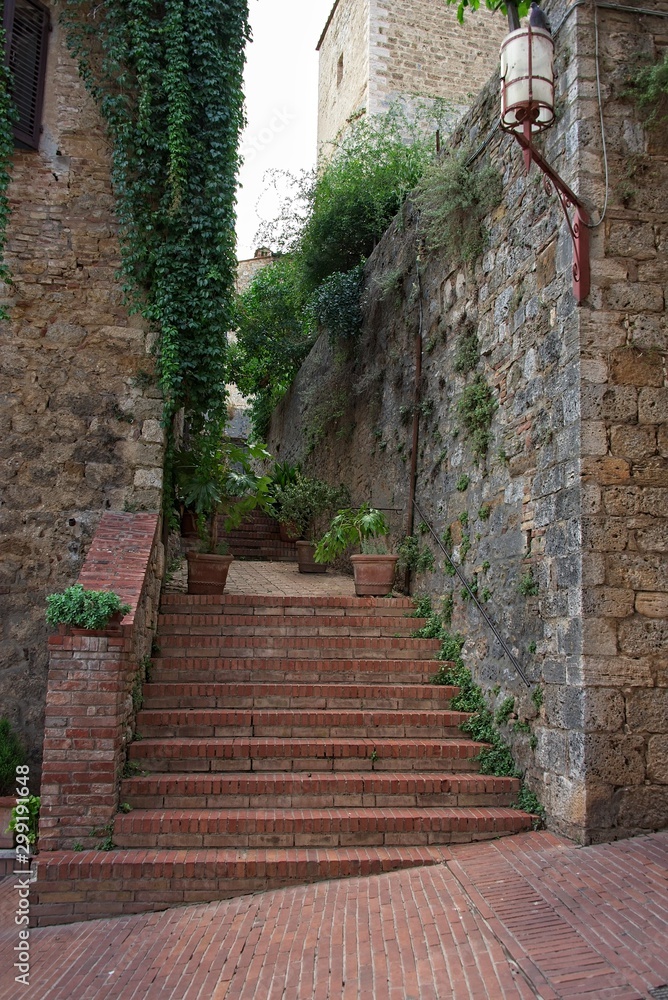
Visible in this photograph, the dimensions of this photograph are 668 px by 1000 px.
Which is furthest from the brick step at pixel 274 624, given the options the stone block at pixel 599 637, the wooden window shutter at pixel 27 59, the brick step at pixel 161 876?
the wooden window shutter at pixel 27 59

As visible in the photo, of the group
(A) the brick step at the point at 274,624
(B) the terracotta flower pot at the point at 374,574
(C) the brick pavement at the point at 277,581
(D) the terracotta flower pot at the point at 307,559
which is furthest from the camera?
(D) the terracotta flower pot at the point at 307,559

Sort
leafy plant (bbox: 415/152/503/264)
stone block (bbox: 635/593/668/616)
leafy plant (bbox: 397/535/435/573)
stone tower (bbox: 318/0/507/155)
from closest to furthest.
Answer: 1. stone block (bbox: 635/593/668/616)
2. leafy plant (bbox: 415/152/503/264)
3. leafy plant (bbox: 397/535/435/573)
4. stone tower (bbox: 318/0/507/155)

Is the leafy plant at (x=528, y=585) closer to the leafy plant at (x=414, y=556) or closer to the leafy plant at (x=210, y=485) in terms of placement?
the leafy plant at (x=414, y=556)

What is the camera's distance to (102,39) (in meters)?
6.69

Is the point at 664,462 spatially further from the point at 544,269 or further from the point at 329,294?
the point at 329,294

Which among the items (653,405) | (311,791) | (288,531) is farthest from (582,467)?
(288,531)

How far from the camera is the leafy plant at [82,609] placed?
14.9ft

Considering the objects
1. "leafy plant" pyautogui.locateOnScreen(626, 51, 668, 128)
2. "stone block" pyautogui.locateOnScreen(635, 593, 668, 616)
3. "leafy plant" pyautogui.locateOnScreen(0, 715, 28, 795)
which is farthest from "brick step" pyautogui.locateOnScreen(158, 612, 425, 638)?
"leafy plant" pyautogui.locateOnScreen(626, 51, 668, 128)

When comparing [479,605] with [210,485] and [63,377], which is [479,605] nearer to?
[210,485]

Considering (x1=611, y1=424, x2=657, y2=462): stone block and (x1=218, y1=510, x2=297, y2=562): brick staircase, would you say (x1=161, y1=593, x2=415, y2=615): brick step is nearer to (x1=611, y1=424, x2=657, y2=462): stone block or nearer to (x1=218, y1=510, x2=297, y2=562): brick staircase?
(x1=611, y1=424, x2=657, y2=462): stone block

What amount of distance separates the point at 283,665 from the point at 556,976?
123 inches

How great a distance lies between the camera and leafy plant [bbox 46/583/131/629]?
4.54 m

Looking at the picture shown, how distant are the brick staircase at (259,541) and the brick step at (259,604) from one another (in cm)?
390

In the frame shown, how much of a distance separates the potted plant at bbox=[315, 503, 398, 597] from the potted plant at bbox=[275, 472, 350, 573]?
129 cm
